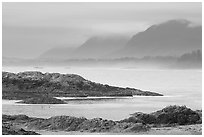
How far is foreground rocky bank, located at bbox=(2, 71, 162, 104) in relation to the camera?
6988 centimetres

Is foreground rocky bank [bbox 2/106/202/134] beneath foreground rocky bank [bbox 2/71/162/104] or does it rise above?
beneath

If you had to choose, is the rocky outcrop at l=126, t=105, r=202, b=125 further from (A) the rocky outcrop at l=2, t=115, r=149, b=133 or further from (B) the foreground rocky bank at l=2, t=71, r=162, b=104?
(B) the foreground rocky bank at l=2, t=71, r=162, b=104

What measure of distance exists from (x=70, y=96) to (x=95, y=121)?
110ft

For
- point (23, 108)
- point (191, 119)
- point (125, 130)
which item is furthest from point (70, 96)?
point (125, 130)

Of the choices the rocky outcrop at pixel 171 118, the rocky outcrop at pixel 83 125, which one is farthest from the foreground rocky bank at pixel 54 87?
the rocky outcrop at pixel 83 125

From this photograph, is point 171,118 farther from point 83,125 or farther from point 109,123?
point 83,125

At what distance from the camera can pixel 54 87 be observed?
7344 cm

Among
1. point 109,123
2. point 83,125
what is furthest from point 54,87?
point 109,123

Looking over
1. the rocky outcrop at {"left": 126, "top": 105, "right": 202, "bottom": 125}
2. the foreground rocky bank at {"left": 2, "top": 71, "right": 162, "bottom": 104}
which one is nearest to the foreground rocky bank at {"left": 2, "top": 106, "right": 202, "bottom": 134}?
the rocky outcrop at {"left": 126, "top": 105, "right": 202, "bottom": 125}

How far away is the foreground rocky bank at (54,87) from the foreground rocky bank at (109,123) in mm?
29611

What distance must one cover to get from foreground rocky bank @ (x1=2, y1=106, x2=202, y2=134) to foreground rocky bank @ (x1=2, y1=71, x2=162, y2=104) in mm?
29611

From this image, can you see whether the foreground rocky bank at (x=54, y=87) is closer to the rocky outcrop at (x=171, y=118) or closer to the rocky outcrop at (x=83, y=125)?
the rocky outcrop at (x=171, y=118)

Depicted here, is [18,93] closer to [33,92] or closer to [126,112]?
[33,92]

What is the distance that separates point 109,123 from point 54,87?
1579 inches
